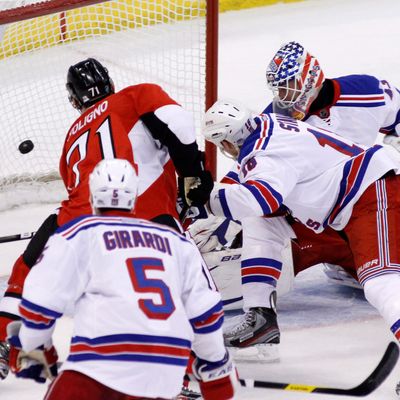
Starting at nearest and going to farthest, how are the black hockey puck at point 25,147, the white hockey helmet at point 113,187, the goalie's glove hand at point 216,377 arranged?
1. the white hockey helmet at point 113,187
2. the goalie's glove hand at point 216,377
3. the black hockey puck at point 25,147

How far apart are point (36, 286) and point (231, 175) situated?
59.9 inches

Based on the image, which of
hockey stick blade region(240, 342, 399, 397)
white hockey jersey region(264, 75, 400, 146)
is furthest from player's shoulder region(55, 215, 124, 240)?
white hockey jersey region(264, 75, 400, 146)

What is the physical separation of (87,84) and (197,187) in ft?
1.51

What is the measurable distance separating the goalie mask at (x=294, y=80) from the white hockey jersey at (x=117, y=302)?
5.44ft

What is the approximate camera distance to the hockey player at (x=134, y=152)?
3781 millimetres

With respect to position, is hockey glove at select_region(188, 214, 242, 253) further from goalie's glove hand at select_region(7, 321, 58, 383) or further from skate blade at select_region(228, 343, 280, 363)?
goalie's glove hand at select_region(7, 321, 58, 383)

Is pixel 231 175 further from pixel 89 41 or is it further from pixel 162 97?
pixel 89 41

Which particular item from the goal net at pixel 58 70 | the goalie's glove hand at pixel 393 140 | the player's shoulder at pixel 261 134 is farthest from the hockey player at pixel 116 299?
the goal net at pixel 58 70

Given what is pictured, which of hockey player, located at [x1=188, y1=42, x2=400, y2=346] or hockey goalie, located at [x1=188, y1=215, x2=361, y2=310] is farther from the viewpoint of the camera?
hockey goalie, located at [x1=188, y1=215, x2=361, y2=310]

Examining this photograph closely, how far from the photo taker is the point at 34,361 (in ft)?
10.1

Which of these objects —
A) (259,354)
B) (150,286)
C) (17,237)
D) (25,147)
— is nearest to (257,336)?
(259,354)

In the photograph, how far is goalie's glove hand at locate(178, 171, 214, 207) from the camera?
3.99 m

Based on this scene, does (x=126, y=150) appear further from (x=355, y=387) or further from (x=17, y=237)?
(x=17, y=237)

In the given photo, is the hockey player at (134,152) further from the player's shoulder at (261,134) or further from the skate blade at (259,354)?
the skate blade at (259,354)
